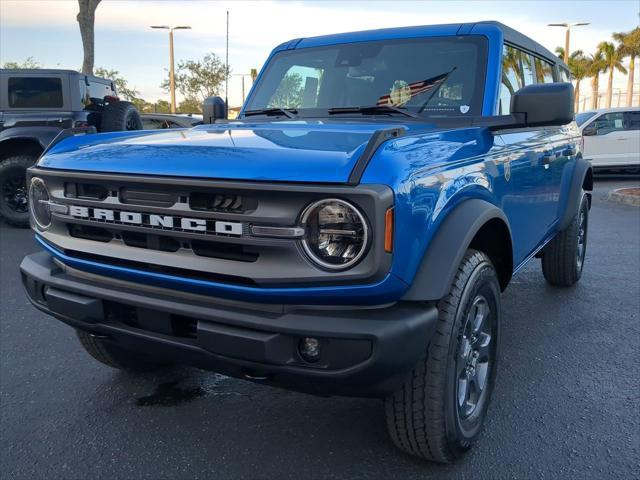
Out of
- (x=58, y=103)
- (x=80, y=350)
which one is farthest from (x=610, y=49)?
(x=80, y=350)

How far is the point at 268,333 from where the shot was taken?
196 cm

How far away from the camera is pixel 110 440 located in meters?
2.68

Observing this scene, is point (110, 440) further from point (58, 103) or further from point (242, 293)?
point (58, 103)

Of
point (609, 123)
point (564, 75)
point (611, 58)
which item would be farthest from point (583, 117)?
point (611, 58)

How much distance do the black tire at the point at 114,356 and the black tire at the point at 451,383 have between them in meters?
1.43

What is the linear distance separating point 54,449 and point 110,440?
23cm

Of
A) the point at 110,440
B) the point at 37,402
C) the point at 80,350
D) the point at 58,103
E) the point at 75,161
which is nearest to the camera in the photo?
the point at 75,161

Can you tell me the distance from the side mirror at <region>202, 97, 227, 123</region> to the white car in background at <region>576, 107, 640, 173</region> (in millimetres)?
11612

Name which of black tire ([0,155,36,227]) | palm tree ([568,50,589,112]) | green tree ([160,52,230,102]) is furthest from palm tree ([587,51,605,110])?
black tire ([0,155,36,227])

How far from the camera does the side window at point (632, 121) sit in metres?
13.7

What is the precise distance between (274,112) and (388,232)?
189 centimetres

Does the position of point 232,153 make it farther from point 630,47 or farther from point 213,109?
point 630,47

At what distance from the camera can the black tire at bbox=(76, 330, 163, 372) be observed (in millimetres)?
3065

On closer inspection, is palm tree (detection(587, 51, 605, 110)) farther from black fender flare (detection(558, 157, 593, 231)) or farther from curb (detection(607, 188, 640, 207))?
black fender flare (detection(558, 157, 593, 231))
